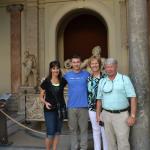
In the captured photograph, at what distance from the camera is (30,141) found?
7160 mm

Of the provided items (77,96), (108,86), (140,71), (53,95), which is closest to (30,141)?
(53,95)

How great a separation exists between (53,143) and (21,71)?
7691 mm

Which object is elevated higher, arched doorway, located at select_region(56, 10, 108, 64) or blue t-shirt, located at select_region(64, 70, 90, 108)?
arched doorway, located at select_region(56, 10, 108, 64)

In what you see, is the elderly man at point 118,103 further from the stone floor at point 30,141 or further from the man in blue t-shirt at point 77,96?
the stone floor at point 30,141

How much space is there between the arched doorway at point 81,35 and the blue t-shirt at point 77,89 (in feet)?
27.2

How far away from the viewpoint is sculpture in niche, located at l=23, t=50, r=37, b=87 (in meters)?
12.1

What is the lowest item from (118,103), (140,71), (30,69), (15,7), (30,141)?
(30,141)

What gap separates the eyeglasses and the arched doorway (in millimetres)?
9030

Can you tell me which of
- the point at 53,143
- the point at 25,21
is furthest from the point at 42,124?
the point at 25,21

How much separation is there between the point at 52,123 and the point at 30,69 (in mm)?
6944

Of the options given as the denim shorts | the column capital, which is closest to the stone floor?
the denim shorts

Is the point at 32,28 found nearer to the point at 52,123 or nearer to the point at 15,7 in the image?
the point at 15,7

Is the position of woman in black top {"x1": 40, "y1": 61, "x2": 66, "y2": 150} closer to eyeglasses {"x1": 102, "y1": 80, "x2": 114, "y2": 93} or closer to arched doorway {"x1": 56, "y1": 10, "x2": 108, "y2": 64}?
eyeglasses {"x1": 102, "y1": 80, "x2": 114, "y2": 93}

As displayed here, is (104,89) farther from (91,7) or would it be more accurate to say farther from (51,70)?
(91,7)
